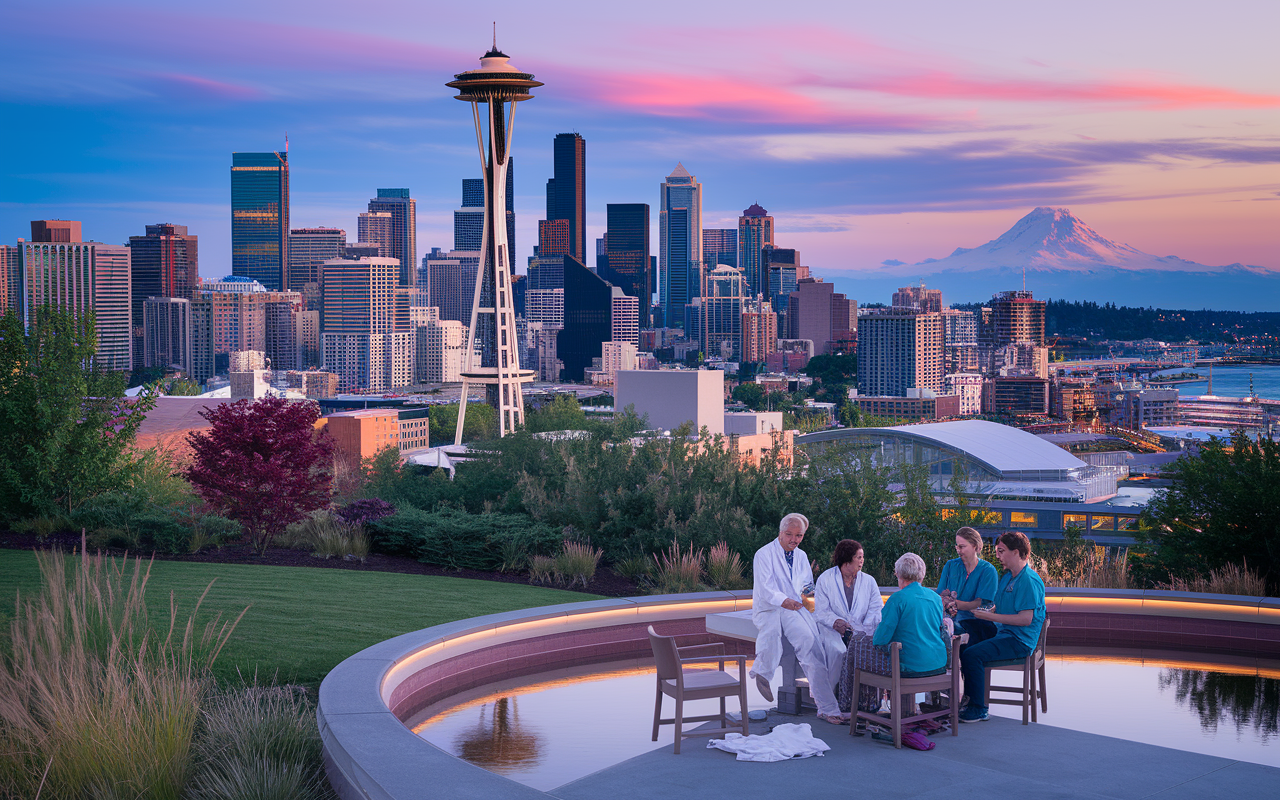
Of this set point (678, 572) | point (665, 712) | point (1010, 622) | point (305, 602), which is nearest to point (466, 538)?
point (678, 572)

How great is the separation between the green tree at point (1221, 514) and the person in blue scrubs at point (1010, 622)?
5.32 metres

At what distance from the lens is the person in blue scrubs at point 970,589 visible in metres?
6.62

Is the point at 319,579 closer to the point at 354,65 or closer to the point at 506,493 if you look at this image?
the point at 506,493

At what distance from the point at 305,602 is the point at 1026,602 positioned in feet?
18.8

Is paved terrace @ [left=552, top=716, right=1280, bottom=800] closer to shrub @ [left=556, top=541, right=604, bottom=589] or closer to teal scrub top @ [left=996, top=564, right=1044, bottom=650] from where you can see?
teal scrub top @ [left=996, top=564, right=1044, bottom=650]

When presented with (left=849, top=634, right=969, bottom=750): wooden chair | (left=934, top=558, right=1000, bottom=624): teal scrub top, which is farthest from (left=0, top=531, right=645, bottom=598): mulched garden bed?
(left=849, top=634, right=969, bottom=750): wooden chair

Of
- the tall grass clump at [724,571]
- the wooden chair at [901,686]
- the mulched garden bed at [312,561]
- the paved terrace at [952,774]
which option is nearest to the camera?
the paved terrace at [952,774]

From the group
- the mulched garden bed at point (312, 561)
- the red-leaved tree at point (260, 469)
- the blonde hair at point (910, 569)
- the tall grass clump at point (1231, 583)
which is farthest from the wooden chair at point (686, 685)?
the red-leaved tree at point (260, 469)

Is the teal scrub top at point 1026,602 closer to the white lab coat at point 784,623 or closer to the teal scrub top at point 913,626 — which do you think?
the teal scrub top at point 913,626

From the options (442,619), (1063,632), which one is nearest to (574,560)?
(442,619)

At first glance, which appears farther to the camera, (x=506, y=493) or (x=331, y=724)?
(x=506, y=493)

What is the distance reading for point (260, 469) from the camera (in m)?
11.5

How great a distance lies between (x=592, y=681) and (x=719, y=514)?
3964 mm

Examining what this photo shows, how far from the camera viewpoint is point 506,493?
13.6 metres
